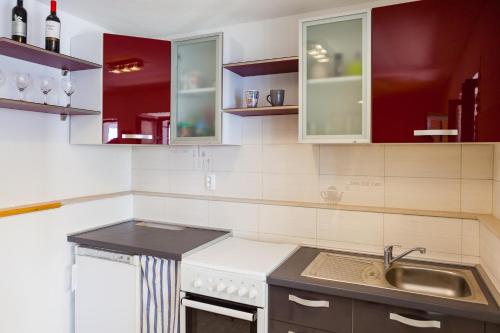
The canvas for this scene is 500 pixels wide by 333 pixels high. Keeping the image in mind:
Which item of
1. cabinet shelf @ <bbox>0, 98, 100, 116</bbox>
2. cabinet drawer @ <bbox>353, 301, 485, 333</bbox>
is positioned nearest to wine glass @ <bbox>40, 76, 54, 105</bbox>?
cabinet shelf @ <bbox>0, 98, 100, 116</bbox>

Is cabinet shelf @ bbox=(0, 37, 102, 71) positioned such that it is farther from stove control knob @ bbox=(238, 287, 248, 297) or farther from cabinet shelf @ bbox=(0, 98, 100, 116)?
stove control knob @ bbox=(238, 287, 248, 297)

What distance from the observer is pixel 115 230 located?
2.29 metres

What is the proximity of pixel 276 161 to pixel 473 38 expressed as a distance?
1227 mm

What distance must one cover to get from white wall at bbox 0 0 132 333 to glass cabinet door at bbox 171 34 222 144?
28.7 inches

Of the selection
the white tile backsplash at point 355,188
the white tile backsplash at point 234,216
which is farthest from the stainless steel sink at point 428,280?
the white tile backsplash at point 234,216

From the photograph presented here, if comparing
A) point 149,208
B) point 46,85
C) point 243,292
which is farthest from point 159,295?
point 46,85

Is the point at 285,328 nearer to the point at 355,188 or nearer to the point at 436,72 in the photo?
the point at 355,188

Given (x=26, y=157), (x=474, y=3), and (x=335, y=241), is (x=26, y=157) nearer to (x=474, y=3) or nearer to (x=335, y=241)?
(x=335, y=241)

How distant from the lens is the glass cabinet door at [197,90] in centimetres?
208

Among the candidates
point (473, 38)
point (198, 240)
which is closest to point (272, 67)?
point (473, 38)

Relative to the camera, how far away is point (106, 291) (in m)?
1.98

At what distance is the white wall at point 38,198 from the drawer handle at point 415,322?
1912 mm

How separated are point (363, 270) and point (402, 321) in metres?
0.34

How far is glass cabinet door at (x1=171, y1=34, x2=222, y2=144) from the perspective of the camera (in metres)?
2.08
